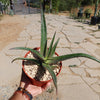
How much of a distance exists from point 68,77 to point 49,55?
0.78 meters

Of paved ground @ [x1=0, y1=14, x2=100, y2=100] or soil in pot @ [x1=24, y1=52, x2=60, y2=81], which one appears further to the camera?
paved ground @ [x1=0, y1=14, x2=100, y2=100]

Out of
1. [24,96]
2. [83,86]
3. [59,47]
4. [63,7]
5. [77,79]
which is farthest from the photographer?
[63,7]

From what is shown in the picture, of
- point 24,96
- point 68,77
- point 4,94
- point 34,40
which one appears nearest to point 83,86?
point 68,77

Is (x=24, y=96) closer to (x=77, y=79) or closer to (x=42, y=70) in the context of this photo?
(x=42, y=70)

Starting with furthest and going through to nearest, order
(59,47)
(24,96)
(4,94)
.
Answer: (59,47), (4,94), (24,96)

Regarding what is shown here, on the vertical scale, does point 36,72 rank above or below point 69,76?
above

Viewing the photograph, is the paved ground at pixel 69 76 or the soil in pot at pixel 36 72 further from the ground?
the soil in pot at pixel 36 72

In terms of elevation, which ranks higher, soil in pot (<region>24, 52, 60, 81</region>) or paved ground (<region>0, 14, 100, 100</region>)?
soil in pot (<region>24, 52, 60, 81</region>)

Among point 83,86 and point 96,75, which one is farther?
point 96,75

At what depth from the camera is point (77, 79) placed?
1686 mm

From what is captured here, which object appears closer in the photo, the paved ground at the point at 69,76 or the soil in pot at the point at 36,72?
the soil in pot at the point at 36,72

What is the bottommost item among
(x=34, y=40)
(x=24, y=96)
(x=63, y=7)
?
(x=24, y=96)

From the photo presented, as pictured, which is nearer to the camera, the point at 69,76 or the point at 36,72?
the point at 36,72

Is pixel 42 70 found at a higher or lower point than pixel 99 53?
higher
